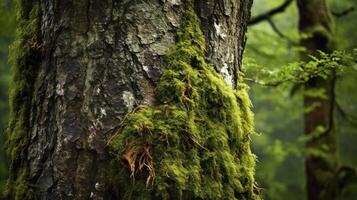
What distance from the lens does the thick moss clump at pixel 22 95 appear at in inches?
75.9

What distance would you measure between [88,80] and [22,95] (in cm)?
47

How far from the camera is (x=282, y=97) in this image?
33.6 feet

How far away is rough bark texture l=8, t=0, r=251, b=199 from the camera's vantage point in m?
1.73

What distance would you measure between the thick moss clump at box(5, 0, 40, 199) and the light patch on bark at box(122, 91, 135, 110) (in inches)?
22.0

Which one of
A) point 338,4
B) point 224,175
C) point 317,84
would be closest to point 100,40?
point 224,175

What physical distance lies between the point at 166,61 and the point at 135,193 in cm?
63

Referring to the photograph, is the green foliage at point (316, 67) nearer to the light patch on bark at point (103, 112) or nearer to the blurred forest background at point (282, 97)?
the blurred forest background at point (282, 97)

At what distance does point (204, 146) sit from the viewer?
179 cm

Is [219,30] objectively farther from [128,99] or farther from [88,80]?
[88,80]

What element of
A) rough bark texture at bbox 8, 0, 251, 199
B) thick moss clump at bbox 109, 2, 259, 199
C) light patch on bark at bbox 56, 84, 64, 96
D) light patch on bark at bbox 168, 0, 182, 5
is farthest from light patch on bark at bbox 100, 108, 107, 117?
light patch on bark at bbox 168, 0, 182, 5

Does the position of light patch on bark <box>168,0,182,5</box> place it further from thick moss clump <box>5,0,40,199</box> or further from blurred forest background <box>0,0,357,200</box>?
blurred forest background <box>0,0,357,200</box>

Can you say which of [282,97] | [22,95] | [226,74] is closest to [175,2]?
[226,74]

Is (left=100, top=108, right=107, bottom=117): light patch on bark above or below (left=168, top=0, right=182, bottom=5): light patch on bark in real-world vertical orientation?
below

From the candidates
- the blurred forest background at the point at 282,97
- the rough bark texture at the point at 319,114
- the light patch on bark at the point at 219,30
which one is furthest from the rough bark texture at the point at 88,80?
the rough bark texture at the point at 319,114
